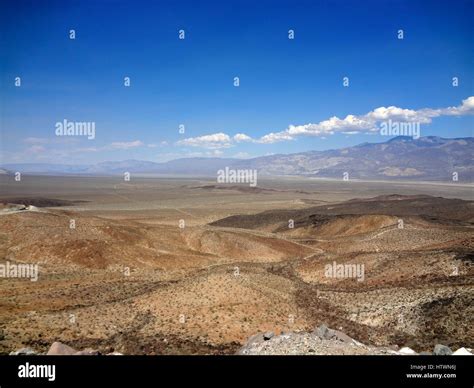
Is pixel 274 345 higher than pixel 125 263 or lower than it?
higher

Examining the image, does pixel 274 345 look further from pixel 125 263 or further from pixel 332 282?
pixel 125 263

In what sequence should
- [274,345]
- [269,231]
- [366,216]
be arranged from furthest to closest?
[269,231] < [366,216] < [274,345]

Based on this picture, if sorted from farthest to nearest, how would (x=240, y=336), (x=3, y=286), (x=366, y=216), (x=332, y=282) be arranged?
(x=366, y=216)
(x=332, y=282)
(x=3, y=286)
(x=240, y=336)

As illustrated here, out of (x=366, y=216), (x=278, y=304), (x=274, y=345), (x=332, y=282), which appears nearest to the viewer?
(x=274, y=345)

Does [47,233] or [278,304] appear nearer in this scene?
[278,304]

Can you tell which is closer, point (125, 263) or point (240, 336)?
point (240, 336)
